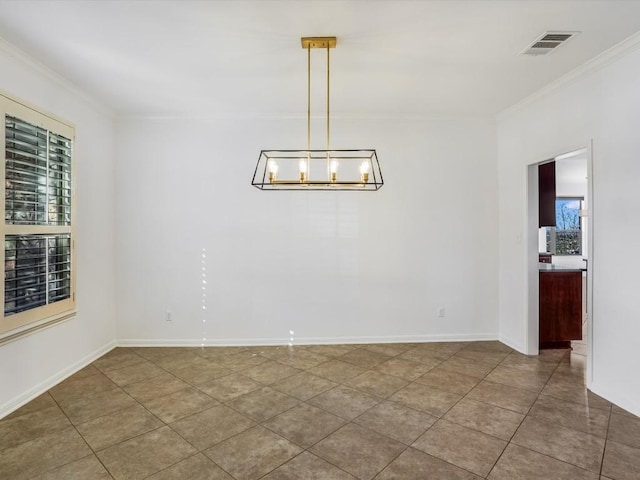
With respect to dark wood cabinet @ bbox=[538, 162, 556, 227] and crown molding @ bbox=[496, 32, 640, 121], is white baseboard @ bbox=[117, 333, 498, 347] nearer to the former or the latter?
dark wood cabinet @ bbox=[538, 162, 556, 227]

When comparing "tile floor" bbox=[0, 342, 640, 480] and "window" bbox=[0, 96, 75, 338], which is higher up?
"window" bbox=[0, 96, 75, 338]

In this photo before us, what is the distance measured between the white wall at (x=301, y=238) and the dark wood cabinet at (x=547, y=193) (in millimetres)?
628

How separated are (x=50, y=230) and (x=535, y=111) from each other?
5347 millimetres

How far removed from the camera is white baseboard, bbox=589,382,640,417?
107 inches

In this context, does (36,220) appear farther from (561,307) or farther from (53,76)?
(561,307)

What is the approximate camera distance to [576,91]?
3.32 m

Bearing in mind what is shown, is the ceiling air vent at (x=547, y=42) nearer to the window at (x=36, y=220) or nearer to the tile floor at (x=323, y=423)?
the tile floor at (x=323, y=423)

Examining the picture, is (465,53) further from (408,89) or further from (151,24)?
(151,24)

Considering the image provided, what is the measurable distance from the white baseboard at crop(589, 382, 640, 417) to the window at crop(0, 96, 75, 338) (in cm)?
515

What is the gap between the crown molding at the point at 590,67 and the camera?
107 inches

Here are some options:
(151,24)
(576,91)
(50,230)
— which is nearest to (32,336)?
(50,230)

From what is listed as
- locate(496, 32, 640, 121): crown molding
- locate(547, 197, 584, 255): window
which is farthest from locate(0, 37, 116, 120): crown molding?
locate(547, 197, 584, 255): window

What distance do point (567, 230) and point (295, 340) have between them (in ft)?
26.2

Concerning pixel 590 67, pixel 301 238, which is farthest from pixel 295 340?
pixel 590 67
